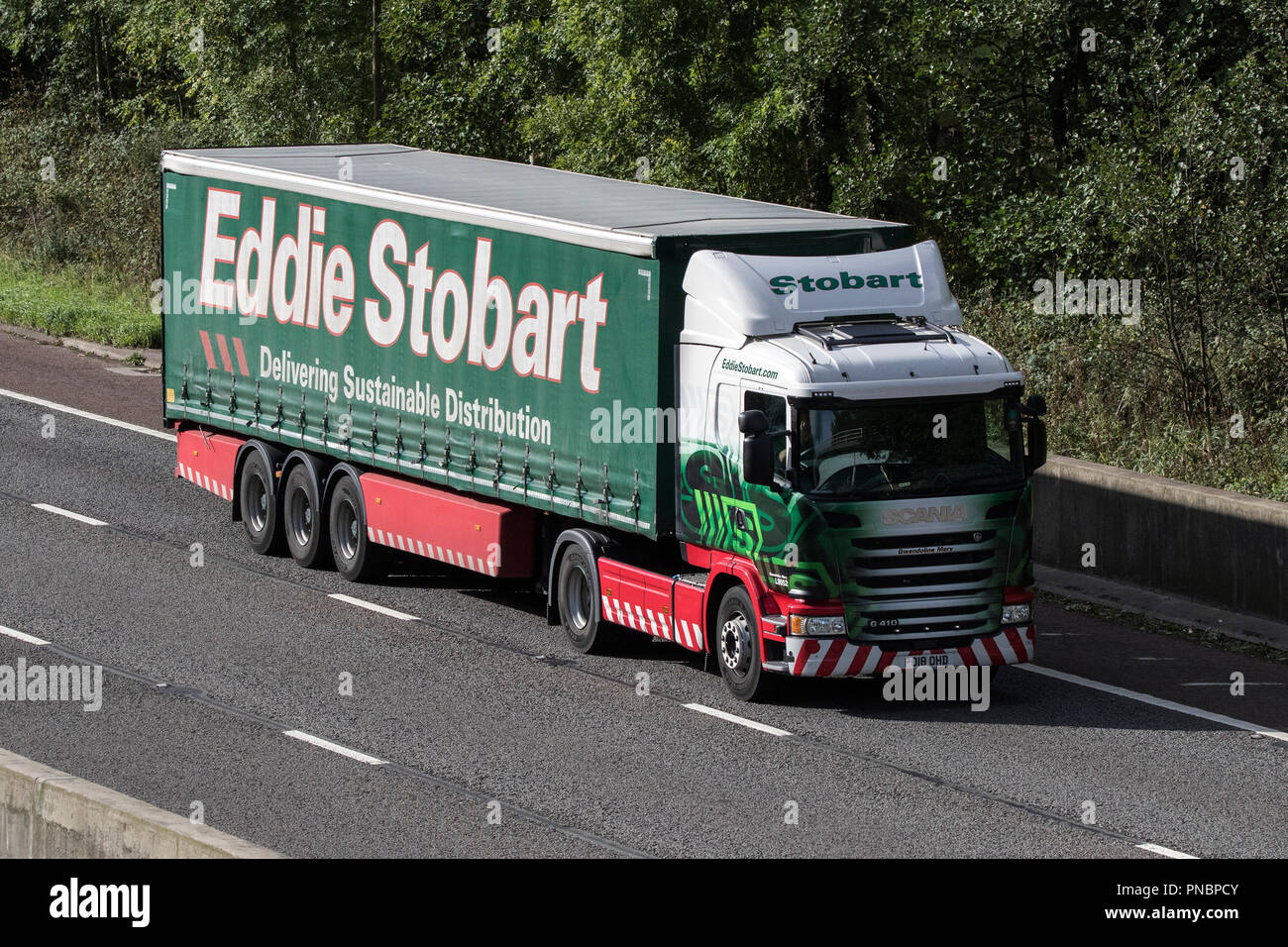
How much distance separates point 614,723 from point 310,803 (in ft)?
8.66

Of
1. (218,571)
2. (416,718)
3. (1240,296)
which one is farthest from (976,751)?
(1240,296)

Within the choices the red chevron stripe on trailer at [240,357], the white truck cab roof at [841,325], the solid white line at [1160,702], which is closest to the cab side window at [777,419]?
the white truck cab roof at [841,325]

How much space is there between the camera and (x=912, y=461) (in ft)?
47.3

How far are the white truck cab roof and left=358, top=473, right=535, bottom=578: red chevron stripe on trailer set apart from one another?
2.79 meters

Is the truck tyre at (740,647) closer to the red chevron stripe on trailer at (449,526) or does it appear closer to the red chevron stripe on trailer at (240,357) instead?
the red chevron stripe on trailer at (449,526)

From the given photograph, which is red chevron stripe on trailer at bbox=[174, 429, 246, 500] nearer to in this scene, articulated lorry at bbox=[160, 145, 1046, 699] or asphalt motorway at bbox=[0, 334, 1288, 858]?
articulated lorry at bbox=[160, 145, 1046, 699]

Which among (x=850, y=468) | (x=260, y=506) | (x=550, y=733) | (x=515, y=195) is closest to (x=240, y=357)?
(x=260, y=506)

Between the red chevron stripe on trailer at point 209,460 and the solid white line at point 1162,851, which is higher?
the red chevron stripe on trailer at point 209,460

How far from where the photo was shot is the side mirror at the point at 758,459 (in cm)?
1403

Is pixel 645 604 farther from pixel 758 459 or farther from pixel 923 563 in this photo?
pixel 923 563

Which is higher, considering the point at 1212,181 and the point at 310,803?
the point at 1212,181

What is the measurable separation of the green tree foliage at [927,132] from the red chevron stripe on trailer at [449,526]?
276 inches

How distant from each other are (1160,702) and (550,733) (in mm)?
4580
